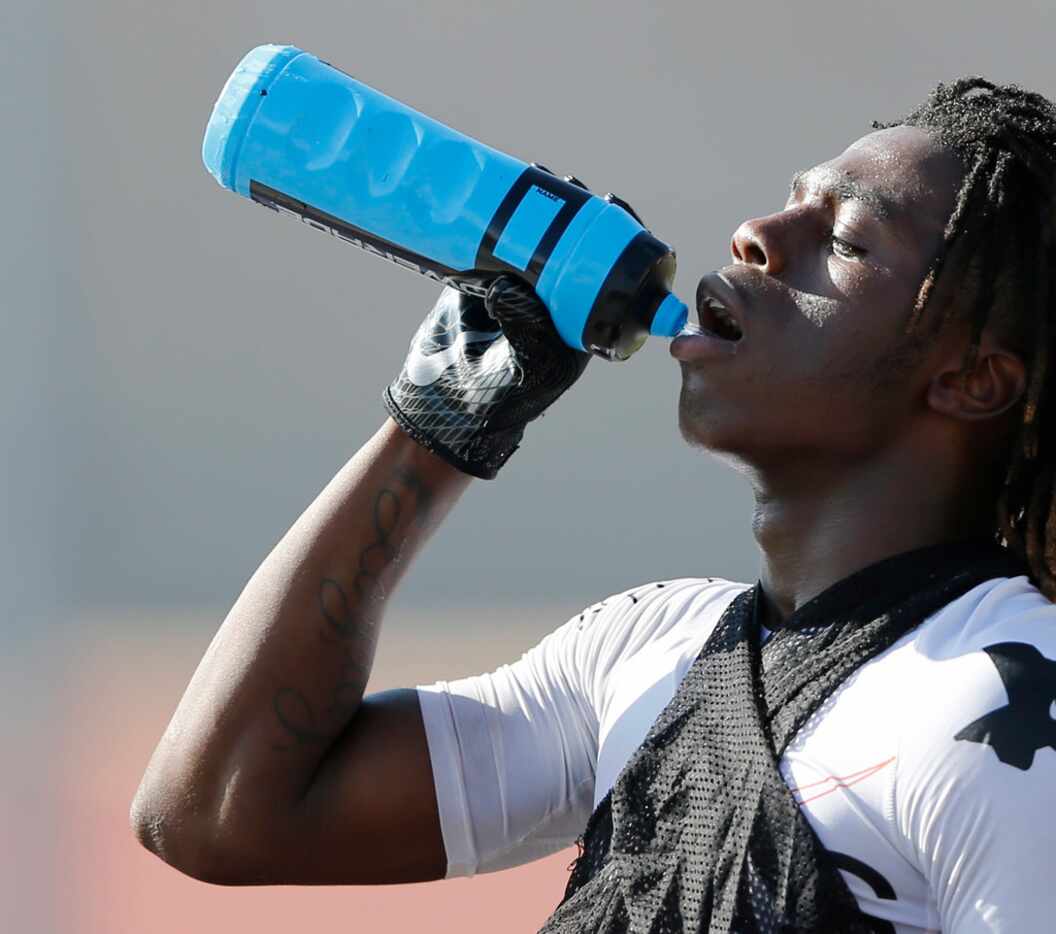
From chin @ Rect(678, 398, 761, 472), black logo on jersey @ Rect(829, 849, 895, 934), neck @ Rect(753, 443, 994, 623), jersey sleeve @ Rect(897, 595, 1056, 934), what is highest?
chin @ Rect(678, 398, 761, 472)

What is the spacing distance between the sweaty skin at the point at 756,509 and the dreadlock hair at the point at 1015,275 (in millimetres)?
17

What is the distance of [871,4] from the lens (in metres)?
3.64

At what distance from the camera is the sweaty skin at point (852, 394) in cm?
139

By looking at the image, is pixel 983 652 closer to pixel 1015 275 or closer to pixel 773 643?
pixel 773 643

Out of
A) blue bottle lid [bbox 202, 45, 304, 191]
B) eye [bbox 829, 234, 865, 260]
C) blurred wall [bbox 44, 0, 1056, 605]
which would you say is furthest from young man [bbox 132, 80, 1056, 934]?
blurred wall [bbox 44, 0, 1056, 605]

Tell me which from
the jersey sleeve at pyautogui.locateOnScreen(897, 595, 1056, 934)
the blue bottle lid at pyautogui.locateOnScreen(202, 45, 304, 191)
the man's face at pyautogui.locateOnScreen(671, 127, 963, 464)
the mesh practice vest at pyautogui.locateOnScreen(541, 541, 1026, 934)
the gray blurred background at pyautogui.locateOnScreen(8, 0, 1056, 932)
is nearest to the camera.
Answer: the jersey sleeve at pyautogui.locateOnScreen(897, 595, 1056, 934)

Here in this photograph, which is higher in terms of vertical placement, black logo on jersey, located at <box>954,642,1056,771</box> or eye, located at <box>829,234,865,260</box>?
eye, located at <box>829,234,865,260</box>

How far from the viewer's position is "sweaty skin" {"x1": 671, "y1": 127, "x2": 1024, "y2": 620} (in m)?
1.39

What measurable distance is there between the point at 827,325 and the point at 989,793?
0.48m

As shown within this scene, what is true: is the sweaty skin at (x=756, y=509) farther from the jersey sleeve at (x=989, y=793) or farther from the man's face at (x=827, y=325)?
the jersey sleeve at (x=989, y=793)

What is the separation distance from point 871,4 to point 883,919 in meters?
2.92

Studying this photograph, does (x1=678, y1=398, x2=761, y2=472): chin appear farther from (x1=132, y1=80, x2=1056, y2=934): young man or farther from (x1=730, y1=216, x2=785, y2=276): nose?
(x1=730, y1=216, x2=785, y2=276): nose

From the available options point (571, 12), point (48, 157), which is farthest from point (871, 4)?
point (48, 157)

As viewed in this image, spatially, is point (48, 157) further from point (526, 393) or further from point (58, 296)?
point (526, 393)
